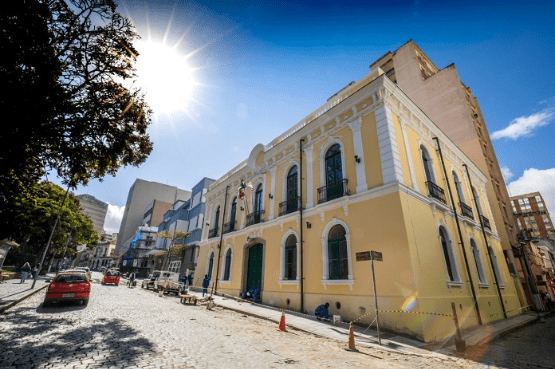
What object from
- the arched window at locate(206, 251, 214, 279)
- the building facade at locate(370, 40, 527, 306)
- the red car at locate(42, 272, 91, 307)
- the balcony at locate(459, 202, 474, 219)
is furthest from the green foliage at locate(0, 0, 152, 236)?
the building facade at locate(370, 40, 527, 306)

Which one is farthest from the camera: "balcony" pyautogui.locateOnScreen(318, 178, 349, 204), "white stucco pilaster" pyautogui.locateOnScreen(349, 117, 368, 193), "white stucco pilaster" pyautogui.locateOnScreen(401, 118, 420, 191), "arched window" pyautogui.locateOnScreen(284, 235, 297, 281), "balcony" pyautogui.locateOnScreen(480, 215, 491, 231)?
"balcony" pyautogui.locateOnScreen(480, 215, 491, 231)

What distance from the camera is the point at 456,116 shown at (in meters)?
20.8

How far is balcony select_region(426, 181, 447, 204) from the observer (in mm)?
11594

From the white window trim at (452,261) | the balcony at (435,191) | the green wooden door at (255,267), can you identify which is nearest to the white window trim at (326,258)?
the white window trim at (452,261)

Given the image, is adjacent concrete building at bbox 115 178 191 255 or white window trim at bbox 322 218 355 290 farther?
adjacent concrete building at bbox 115 178 191 255

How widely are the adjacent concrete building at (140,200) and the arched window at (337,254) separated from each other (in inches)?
2302

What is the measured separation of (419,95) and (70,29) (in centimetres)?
2540

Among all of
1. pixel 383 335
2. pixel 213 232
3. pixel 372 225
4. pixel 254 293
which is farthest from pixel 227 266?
pixel 383 335

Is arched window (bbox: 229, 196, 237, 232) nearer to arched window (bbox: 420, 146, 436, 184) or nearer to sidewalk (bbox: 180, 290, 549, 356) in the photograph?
sidewalk (bbox: 180, 290, 549, 356)

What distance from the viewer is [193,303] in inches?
540

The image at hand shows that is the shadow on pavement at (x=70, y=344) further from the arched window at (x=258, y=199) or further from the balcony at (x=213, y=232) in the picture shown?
the balcony at (x=213, y=232)

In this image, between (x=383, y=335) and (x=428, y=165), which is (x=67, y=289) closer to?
(x=383, y=335)

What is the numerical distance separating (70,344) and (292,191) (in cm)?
1123

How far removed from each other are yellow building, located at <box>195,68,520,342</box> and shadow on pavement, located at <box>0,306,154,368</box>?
24.7ft
